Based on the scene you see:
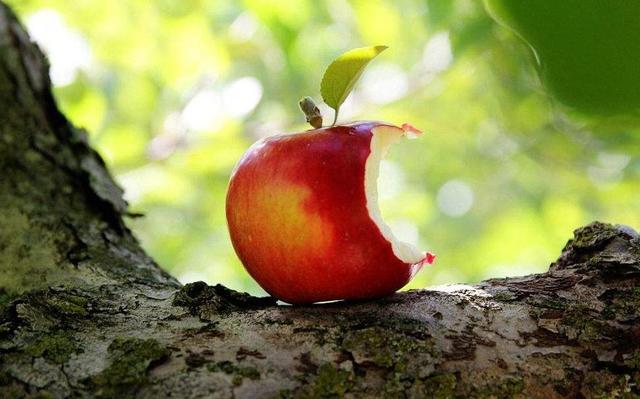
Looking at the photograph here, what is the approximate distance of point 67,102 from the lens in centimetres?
188

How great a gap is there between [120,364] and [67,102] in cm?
151

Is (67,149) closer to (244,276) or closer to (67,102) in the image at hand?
(67,102)

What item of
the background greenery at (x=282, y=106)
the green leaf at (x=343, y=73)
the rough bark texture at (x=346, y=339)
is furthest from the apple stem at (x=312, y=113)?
the background greenery at (x=282, y=106)

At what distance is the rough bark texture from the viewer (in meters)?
0.52

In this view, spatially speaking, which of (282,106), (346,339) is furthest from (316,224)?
(282,106)

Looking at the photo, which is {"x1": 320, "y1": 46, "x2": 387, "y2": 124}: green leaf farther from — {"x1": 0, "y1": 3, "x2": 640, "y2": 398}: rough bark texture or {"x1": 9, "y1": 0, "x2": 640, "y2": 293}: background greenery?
{"x1": 9, "y1": 0, "x2": 640, "y2": 293}: background greenery

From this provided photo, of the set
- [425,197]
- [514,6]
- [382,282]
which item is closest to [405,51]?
[425,197]

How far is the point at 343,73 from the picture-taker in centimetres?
71

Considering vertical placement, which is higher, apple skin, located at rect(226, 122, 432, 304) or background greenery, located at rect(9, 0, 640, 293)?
background greenery, located at rect(9, 0, 640, 293)

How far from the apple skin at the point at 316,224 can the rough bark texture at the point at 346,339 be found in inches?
0.9

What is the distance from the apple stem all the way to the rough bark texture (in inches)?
8.0

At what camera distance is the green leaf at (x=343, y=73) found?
689 mm

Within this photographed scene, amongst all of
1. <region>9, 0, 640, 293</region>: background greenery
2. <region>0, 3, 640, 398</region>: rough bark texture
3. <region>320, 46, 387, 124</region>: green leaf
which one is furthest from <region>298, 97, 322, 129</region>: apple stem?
<region>9, 0, 640, 293</region>: background greenery

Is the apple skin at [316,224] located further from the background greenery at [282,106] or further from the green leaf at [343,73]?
the background greenery at [282,106]
